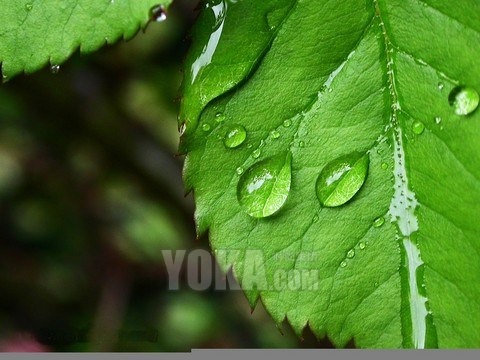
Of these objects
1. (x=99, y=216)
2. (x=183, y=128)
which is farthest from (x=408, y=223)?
(x=99, y=216)

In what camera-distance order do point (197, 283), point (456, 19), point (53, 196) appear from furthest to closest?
point (53, 196)
point (197, 283)
point (456, 19)

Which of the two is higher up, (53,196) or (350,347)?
(53,196)

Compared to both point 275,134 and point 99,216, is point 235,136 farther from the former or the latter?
point 99,216

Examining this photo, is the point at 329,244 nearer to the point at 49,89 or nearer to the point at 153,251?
the point at 153,251

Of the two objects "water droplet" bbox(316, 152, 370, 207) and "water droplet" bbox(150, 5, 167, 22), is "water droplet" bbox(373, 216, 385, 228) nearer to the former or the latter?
"water droplet" bbox(316, 152, 370, 207)

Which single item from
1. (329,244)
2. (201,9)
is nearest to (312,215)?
(329,244)

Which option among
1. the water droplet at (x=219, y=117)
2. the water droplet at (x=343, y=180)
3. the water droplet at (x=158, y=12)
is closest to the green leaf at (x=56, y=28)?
the water droplet at (x=158, y=12)

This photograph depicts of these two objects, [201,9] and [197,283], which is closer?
[201,9]
